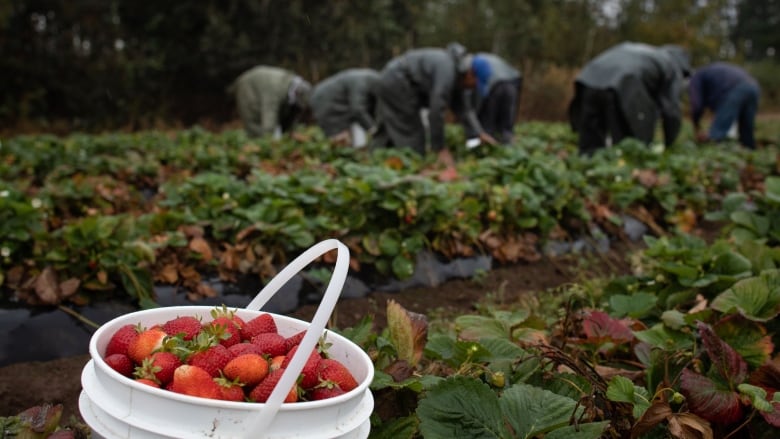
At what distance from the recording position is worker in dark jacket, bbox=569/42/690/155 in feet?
24.8

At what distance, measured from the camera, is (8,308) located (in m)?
2.83

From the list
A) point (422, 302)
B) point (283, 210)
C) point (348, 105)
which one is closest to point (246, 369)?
point (283, 210)

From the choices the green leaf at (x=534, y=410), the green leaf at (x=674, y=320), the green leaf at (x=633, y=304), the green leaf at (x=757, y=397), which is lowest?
the green leaf at (x=633, y=304)

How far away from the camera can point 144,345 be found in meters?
1.16

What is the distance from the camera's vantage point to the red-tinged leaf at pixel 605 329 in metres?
1.99

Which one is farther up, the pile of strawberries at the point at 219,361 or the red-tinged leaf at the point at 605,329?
the pile of strawberries at the point at 219,361

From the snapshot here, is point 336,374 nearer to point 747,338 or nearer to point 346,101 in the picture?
point 747,338

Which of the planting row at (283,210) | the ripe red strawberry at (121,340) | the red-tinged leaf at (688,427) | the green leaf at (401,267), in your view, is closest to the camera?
the ripe red strawberry at (121,340)

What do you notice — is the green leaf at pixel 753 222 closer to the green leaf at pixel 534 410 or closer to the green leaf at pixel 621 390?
the green leaf at pixel 621 390

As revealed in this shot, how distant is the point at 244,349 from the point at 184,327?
142 mm

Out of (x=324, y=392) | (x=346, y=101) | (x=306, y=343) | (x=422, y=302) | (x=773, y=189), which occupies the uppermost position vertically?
(x=306, y=343)

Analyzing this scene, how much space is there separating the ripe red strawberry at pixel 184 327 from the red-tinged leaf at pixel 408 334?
1.88 feet

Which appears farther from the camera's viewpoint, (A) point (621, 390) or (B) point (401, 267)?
(B) point (401, 267)

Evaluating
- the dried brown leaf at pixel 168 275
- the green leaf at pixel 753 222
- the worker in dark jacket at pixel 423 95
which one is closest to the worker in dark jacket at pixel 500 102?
the worker in dark jacket at pixel 423 95
